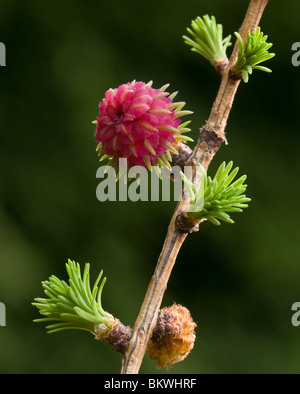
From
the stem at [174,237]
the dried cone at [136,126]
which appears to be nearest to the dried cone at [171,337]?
the stem at [174,237]

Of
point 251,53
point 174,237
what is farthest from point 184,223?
point 251,53

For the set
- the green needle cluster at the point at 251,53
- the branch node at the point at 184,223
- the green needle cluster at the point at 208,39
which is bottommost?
the branch node at the point at 184,223

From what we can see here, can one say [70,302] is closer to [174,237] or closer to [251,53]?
[174,237]

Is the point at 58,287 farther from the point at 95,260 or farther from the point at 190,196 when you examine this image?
the point at 95,260

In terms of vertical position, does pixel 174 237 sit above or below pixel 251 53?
below

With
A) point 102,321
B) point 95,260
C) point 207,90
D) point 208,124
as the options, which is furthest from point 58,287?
point 207,90

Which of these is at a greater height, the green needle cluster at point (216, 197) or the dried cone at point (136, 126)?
the dried cone at point (136, 126)

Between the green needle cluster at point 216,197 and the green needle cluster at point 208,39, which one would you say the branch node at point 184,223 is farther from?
the green needle cluster at point 208,39
